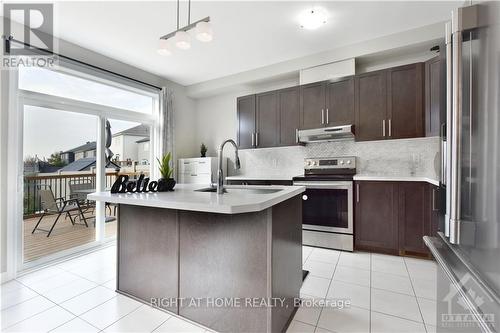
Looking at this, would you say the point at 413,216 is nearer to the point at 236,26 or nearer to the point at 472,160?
the point at 472,160

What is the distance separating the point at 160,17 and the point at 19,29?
157 cm

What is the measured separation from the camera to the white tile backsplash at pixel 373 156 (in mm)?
3084

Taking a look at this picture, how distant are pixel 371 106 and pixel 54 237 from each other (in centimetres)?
454

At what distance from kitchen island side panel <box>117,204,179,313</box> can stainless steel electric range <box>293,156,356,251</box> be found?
2076mm

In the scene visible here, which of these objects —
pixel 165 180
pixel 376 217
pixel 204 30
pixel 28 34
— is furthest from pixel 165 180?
pixel 376 217

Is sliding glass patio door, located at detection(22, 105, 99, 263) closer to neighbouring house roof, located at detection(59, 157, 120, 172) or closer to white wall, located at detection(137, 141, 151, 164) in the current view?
neighbouring house roof, located at detection(59, 157, 120, 172)

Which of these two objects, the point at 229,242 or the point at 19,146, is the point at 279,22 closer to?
the point at 229,242

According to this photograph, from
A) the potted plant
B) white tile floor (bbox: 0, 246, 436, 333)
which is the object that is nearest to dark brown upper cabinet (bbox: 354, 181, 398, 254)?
white tile floor (bbox: 0, 246, 436, 333)

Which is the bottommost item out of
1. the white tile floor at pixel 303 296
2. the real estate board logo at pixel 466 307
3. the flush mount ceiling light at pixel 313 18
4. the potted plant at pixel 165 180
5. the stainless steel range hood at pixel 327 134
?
the white tile floor at pixel 303 296

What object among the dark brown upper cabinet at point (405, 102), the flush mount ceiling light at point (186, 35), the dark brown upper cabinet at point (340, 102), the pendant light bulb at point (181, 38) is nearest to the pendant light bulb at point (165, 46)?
the flush mount ceiling light at point (186, 35)

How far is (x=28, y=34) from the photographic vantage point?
260 cm

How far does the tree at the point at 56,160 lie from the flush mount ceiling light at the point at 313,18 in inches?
135

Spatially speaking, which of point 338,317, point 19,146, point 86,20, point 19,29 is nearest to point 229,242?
point 338,317

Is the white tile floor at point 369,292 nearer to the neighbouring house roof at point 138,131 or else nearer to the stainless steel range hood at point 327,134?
the stainless steel range hood at point 327,134
